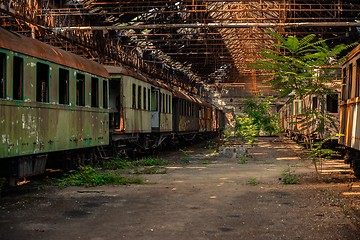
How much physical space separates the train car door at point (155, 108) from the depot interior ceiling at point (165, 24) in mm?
3024

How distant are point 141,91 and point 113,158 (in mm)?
3862

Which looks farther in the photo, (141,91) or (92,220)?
(141,91)

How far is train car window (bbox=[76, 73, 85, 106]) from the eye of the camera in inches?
559

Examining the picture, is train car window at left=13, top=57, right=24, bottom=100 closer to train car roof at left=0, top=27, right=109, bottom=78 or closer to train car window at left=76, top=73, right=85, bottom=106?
train car roof at left=0, top=27, right=109, bottom=78

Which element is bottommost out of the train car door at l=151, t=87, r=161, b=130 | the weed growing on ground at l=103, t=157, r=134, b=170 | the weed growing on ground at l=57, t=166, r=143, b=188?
the weed growing on ground at l=103, t=157, r=134, b=170

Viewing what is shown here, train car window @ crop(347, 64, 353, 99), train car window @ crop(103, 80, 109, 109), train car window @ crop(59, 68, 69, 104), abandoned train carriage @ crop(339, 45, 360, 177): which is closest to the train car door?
train car window @ crop(103, 80, 109, 109)

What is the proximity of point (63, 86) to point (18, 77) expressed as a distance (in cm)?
265

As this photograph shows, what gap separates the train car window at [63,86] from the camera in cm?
1293

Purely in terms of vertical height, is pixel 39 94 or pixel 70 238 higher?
pixel 39 94

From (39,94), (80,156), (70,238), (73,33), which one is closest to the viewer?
(70,238)

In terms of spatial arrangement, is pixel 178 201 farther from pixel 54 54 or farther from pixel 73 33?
pixel 73 33

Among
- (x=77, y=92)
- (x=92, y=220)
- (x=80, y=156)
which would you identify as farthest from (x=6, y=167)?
(x=80, y=156)

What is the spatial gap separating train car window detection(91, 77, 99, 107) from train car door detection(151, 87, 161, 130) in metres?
9.20

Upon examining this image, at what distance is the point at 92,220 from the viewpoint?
818cm
